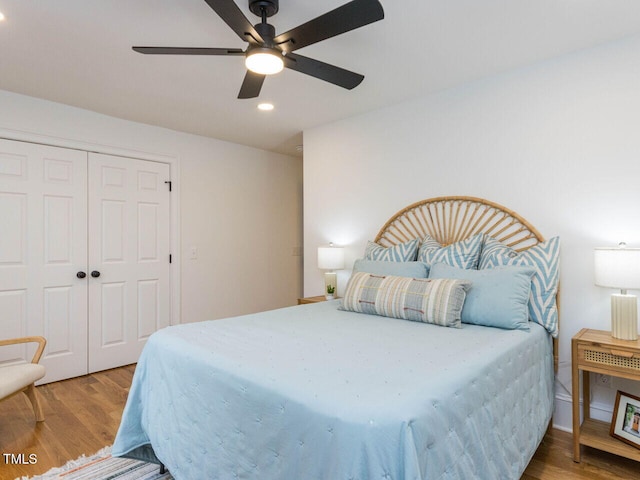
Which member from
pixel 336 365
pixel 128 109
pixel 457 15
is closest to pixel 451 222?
pixel 457 15

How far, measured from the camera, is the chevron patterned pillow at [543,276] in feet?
7.46

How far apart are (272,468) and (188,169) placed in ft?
11.7

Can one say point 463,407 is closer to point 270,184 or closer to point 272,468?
point 272,468

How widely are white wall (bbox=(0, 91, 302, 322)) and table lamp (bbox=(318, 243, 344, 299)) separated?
1.44 metres

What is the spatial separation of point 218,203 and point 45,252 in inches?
69.2

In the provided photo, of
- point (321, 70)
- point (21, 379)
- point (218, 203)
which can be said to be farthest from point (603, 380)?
point (218, 203)

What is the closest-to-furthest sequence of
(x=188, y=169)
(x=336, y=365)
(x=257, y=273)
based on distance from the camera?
(x=336, y=365) → (x=188, y=169) → (x=257, y=273)

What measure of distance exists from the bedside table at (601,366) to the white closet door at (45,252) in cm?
384

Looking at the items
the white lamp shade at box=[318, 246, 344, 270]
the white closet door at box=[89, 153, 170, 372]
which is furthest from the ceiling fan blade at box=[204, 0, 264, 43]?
the white closet door at box=[89, 153, 170, 372]

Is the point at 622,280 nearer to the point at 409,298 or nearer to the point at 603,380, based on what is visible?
the point at 603,380

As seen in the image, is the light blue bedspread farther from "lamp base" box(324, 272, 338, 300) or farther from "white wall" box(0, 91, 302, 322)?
"white wall" box(0, 91, 302, 322)

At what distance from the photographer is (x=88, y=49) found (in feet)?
7.75

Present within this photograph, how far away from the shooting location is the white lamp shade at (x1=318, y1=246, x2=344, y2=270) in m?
3.59

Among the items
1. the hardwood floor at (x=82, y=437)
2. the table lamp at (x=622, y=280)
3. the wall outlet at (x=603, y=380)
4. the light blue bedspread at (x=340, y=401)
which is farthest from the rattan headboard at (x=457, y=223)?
the hardwood floor at (x=82, y=437)
